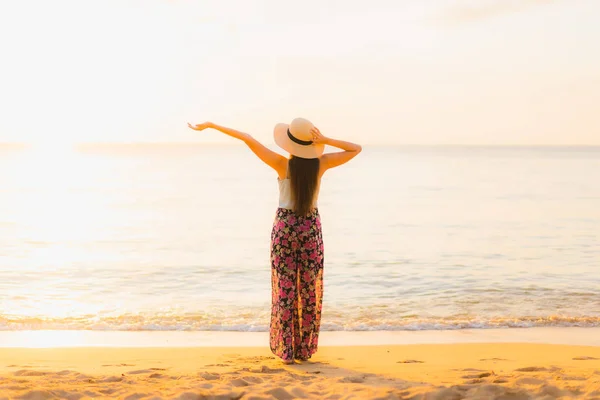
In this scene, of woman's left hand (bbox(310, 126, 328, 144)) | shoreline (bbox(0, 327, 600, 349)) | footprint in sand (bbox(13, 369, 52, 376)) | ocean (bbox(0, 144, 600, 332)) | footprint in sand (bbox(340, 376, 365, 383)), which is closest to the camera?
footprint in sand (bbox(340, 376, 365, 383))

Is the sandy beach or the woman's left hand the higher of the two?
the woman's left hand

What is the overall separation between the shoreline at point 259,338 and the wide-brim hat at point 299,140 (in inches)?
100

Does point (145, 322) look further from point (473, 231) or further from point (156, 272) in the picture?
point (473, 231)

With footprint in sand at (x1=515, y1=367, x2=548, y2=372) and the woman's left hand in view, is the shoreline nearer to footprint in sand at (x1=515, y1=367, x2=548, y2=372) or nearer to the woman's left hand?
footprint in sand at (x1=515, y1=367, x2=548, y2=372)

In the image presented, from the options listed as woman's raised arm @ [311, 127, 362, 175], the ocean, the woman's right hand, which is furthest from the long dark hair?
the ocean

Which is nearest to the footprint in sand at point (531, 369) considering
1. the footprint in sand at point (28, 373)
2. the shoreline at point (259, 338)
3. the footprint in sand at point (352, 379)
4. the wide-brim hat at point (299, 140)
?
the footprint in sand at point (352, 379)

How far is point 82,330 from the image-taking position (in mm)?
8273

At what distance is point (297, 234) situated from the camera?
231 inches

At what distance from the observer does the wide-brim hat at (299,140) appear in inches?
225

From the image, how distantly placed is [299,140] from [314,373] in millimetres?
1825

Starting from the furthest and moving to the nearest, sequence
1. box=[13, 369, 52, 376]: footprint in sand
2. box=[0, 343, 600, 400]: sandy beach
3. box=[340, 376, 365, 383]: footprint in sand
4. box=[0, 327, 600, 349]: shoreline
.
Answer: box=[0, 327, 600, 349]: shoreline
box=[13, 369, 52, 376]: footprint in sand
box=[340, 376, 365, 383]: footprint in sand
box=[0, 343, 600, 400]: sandy beach

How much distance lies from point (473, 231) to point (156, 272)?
32.9ft

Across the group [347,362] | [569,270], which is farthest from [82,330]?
[569,270]

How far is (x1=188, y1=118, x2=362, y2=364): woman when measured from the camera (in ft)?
18.9
